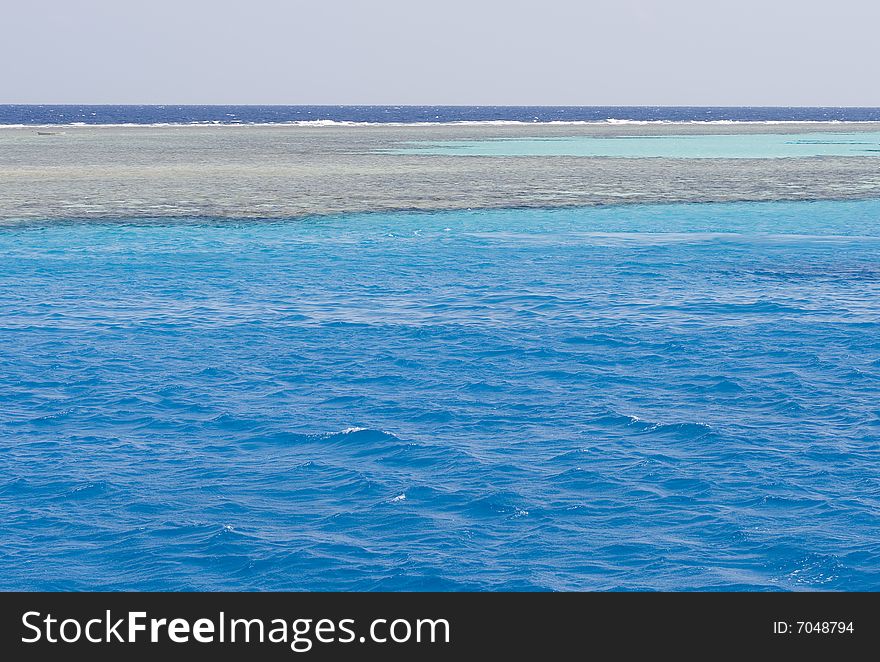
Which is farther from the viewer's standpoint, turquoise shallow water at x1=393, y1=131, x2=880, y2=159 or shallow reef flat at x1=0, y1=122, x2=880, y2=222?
turquoise shallow water at x1=393, y1=131, x2=880, y2=159

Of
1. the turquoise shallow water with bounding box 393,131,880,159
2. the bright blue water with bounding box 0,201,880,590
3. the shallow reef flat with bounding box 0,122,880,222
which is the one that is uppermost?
the turquoise shallow water with bounding box 393,131,880,159

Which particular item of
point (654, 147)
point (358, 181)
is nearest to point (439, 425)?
point (358, 181)

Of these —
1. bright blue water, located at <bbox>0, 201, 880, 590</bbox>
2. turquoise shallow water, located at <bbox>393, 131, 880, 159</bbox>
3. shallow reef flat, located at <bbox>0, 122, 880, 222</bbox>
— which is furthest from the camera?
turquoise shallow water, located at <bbox>393, 131, 880, 159</bbox>

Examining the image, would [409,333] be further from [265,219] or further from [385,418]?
[265,219]

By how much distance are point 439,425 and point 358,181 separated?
5140 centimetres

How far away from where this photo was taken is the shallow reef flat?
181ft

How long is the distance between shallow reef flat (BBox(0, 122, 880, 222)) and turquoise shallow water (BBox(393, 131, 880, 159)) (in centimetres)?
710

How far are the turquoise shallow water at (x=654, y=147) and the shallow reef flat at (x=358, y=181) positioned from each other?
7.10 meters

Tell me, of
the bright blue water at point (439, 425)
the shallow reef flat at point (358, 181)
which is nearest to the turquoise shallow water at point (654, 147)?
the shallow reef flat at point (358, 181)

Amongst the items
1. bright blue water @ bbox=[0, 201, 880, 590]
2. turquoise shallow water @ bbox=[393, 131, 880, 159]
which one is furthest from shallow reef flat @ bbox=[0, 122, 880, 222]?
bright blue water @ bbox=[0, 201, 880, 590]

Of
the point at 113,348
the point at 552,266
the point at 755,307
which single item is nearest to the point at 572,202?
the point at 552,266

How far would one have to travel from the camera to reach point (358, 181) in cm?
6969

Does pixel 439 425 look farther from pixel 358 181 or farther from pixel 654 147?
pixel 654 147

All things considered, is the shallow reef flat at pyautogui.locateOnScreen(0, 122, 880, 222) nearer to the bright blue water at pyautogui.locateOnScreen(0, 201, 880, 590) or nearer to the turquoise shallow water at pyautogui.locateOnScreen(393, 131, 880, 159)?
the turquoise shallow water at pyautogui.locateOnScreen(393, 131, 880, 159)
